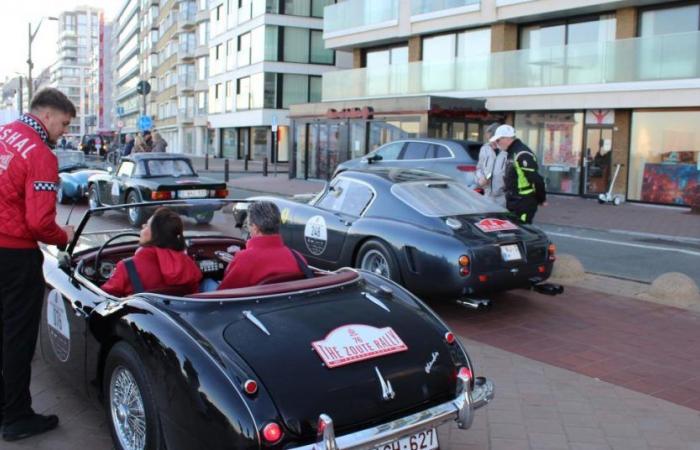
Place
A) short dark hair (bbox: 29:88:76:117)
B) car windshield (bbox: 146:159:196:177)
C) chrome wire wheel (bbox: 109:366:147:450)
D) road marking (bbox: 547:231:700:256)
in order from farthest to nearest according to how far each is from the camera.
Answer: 1. car windshield (bbox: 146:159:196:177)
2. road marking (bbox: 547:231:700:256)
3. short dark hair (bbox: 29:88:76:117)
4. chrome wire wheel (bbox: 109:366:147:450)

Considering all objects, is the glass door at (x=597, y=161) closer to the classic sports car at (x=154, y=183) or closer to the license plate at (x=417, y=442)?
the classic sports car at (x=154, y=183)

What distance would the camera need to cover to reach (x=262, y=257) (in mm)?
3906

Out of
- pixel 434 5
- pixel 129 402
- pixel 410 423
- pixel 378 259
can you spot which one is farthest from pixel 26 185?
pixel 434 5

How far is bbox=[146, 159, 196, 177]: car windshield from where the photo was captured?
12.9m

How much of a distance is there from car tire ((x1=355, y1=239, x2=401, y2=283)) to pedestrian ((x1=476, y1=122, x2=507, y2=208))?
2606 millimetres

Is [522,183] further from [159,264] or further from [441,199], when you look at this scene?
[159,264]

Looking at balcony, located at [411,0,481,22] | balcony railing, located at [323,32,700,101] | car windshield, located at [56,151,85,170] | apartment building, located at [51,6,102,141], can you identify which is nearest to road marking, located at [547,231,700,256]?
balcony railing, located at [323,32,700,101]

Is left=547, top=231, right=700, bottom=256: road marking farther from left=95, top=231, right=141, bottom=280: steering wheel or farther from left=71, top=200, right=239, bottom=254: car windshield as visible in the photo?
left=95, top=231, right=141, bottom=280: steering wheel

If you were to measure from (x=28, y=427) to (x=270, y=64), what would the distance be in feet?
139

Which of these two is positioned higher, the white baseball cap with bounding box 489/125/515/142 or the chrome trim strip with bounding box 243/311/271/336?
the white baseball cap with bounding box 489/125/515/142

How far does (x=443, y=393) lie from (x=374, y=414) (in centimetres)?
44

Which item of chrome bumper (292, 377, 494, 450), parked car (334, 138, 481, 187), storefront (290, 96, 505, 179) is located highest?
storefront (290, 96, 505, 179)

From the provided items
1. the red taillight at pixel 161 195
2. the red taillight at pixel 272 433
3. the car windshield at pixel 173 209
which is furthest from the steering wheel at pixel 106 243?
the red taillight at pixel 161 195

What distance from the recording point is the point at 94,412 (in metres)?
4.08
